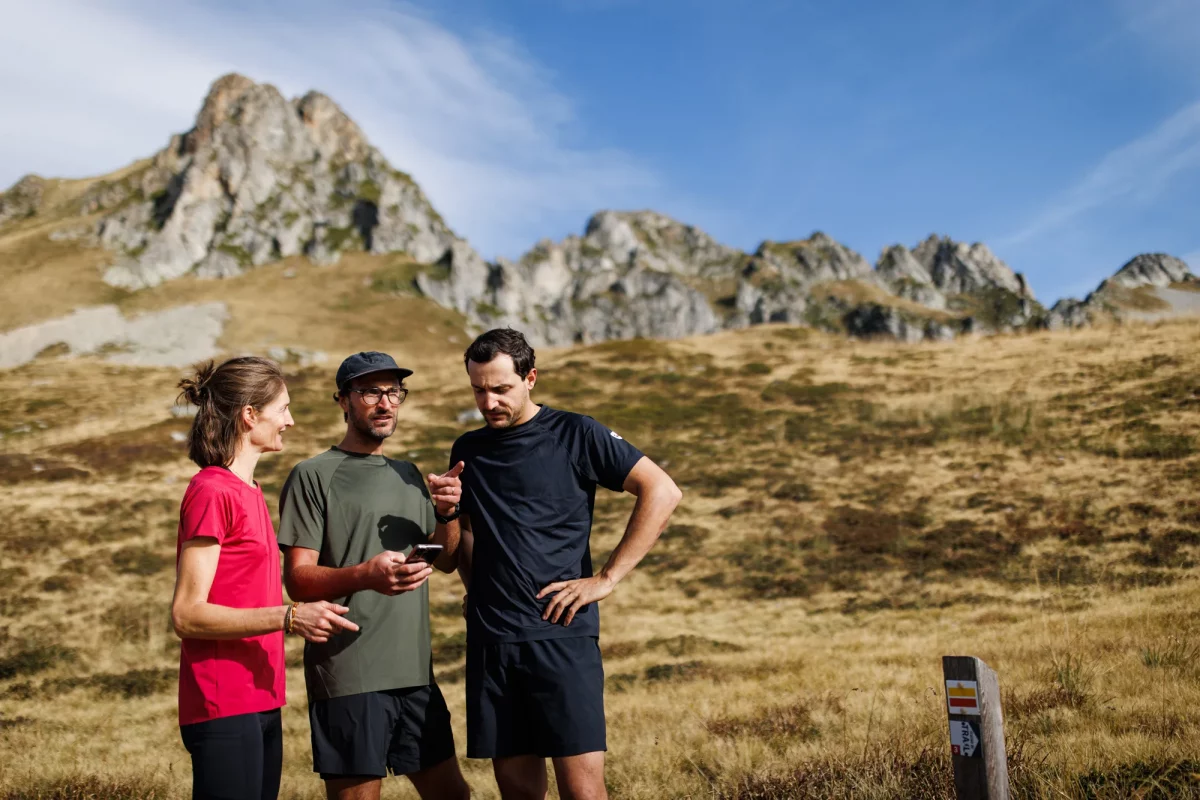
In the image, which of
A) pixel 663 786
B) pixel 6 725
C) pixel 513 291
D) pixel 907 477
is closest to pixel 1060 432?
pixel 907 477

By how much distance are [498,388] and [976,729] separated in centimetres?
274

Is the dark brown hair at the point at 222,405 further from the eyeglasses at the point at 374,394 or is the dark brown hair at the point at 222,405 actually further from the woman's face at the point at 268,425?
the eyeglasses at the point at 374,394

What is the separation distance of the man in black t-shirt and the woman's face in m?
0.91

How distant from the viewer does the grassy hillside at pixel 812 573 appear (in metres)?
6.16

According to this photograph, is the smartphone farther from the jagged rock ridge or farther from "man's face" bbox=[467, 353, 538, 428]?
the jagged rock ridge

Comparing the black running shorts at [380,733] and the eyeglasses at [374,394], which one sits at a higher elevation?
the eyeglasses at [374,394]

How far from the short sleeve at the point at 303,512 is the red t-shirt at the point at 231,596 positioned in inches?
10.9

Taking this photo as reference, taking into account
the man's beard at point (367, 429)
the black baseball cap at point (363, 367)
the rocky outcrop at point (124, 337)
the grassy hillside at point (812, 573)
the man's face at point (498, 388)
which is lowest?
the grassy hillside at point (812, 573)

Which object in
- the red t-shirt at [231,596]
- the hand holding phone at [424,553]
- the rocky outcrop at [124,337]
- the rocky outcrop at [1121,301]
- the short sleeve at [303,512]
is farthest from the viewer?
the rocky outcrop at [1121,301]

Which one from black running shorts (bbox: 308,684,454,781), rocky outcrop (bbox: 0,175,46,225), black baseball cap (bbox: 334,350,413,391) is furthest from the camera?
rocky outcrop (bbox: 0,175,46,225)

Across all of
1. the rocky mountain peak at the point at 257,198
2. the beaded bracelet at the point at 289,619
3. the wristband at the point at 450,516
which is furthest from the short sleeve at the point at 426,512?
the rocky mountain peak at the point at 257,198

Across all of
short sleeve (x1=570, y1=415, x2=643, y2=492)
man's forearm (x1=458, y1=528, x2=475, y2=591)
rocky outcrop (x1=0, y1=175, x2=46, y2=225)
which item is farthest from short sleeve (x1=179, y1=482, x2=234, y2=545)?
rocky outcrop (x1=0, y1=175, x2=46, y2=225)

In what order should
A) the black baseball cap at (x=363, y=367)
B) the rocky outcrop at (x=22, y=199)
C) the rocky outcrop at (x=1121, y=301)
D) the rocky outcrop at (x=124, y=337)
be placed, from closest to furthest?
the black baseball cap at (x=363, y=367), the rocky outcrop at (x=124, y=337), the rocky outcrop at (x=1121, y=301), the rocky outcrop at (x=22, y=199)

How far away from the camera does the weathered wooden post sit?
3.30 meters
